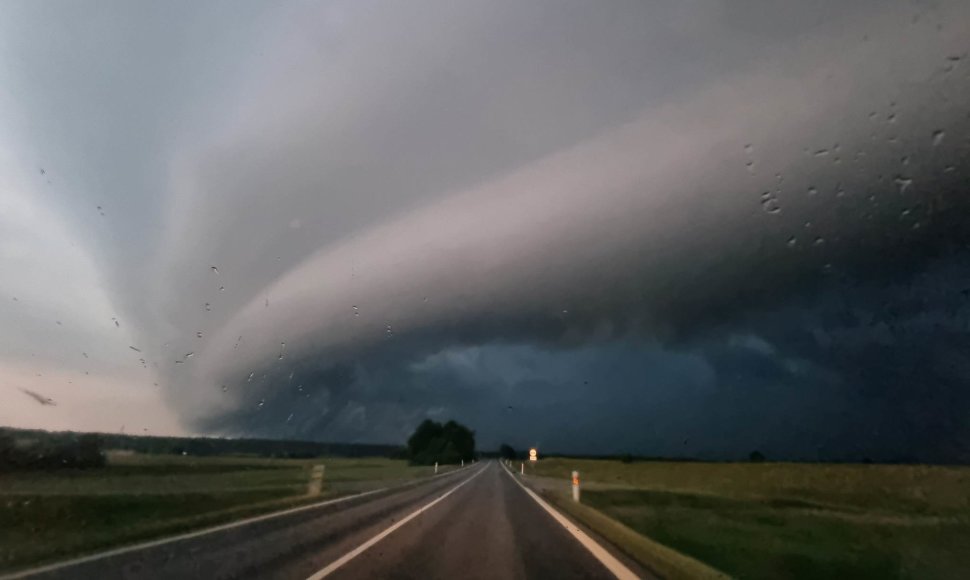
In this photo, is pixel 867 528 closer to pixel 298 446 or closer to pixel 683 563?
pixel 683 563

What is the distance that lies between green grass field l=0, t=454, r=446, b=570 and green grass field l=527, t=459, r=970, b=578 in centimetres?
1085

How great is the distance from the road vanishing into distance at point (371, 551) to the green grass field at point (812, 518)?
94.9 inches

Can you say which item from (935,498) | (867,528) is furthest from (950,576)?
(935,498)

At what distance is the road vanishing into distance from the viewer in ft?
40.9

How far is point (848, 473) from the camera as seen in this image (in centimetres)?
3656

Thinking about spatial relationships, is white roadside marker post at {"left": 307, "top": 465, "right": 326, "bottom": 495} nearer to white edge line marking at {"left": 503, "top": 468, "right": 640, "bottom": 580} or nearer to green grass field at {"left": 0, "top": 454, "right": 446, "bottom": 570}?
green grass field at {"left": 0, "top": 454, "right": 446, "bottom": 570}

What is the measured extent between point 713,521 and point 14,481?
19426 mm

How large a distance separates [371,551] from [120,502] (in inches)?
529

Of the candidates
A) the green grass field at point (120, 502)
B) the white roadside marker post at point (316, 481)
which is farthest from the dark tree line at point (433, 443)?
the white roadside marker post at point (316, 481)

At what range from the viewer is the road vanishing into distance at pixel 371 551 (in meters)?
12.5

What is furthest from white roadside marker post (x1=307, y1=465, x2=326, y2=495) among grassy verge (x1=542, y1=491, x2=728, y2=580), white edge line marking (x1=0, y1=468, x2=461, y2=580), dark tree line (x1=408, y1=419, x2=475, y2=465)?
dark tree line (x1=408, y1=419, x2=475, y2=465)

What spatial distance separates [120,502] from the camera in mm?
25219

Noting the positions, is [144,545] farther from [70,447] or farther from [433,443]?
[433,443]

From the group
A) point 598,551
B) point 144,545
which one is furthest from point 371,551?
point 144,545
